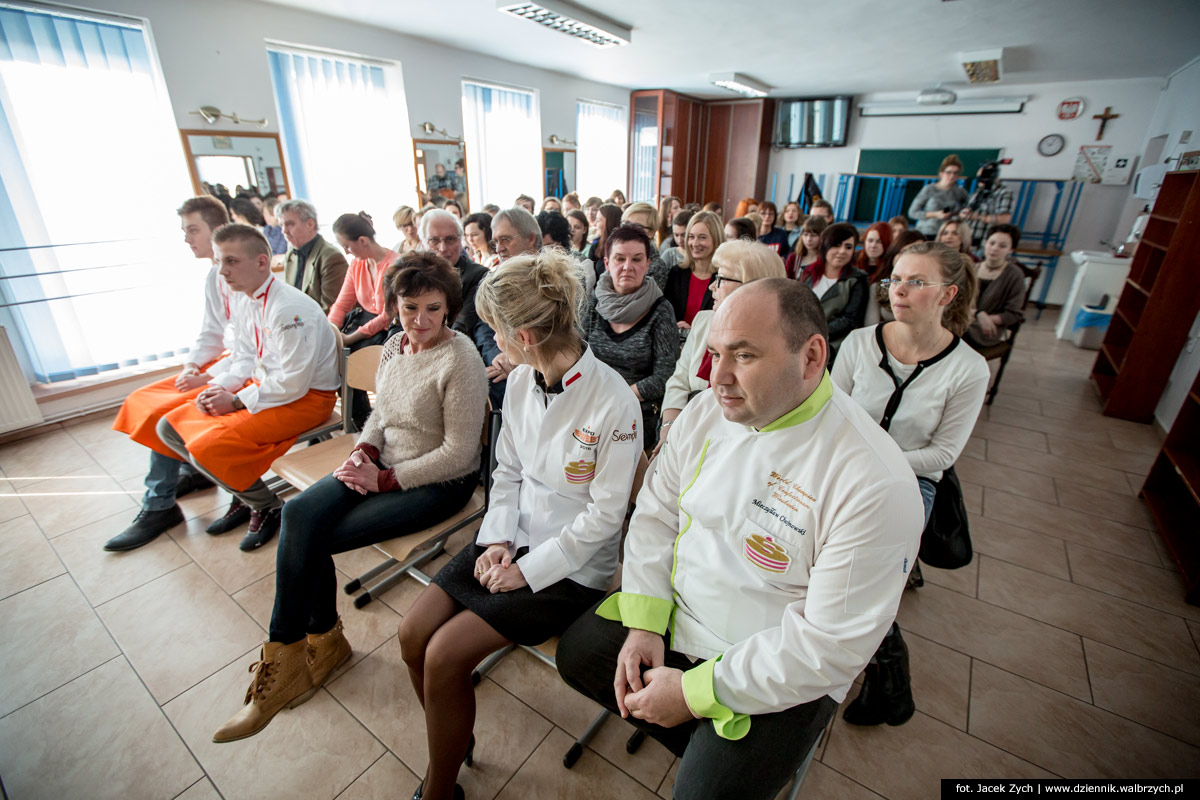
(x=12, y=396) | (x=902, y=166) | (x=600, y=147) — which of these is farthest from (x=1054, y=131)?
(x=12, y=396)

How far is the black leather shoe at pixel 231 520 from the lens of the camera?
2562 mm

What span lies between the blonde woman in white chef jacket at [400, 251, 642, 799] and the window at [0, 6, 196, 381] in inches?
161

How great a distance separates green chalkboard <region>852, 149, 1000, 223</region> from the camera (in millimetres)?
8141

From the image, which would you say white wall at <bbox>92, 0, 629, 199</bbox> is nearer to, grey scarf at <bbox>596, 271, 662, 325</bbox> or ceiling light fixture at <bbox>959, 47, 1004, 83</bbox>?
grey scarf at <bbox>596, 271, 662, 325</bbox>

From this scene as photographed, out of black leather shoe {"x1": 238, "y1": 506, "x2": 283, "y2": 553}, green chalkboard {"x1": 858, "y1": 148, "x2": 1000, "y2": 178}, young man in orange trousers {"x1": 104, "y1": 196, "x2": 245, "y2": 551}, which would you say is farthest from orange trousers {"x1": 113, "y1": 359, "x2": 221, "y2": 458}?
green chalkboard {"x1": 858, "y1": 148, "x2": 1000, "y2": 178}

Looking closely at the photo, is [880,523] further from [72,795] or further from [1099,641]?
[72,795]

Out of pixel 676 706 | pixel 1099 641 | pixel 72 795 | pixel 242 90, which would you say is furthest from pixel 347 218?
pixel 1099 641

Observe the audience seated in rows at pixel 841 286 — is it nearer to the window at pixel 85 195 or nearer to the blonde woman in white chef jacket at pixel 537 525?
the blonde woman in white chef jacket at pixel 537 525

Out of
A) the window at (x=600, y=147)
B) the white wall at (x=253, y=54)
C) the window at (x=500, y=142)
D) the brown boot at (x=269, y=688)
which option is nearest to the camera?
the brown boot at (x=269, y=688)

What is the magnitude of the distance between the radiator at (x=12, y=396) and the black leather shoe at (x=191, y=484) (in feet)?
5.10

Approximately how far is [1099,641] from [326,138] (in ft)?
20.7

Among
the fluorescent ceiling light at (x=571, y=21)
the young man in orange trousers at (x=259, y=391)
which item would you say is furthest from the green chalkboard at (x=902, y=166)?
the young man in orange trousers at (x=259, y=391)

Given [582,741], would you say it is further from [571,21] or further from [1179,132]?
[1179,132]

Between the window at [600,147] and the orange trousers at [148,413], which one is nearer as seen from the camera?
the orange trousers at [148,413]
